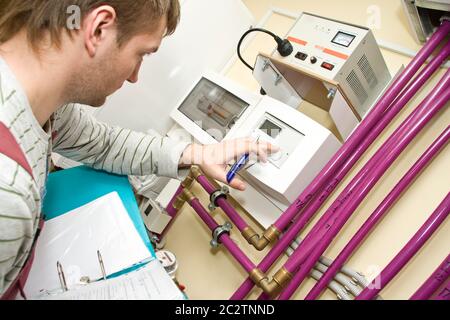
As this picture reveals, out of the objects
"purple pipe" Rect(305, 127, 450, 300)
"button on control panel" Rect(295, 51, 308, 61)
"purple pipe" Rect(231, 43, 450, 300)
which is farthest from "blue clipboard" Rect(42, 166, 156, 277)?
"button on control panel" Rect(295, 51, 308, 61)

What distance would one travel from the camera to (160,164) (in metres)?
1.09

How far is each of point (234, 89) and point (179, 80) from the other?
1.17 ft

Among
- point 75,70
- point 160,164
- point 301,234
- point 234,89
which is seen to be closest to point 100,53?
point 75,70

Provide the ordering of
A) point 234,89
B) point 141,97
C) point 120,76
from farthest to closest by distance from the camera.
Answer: point 141,97 < point 234,89 < point 120,76

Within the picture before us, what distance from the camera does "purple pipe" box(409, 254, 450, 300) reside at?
76 cm

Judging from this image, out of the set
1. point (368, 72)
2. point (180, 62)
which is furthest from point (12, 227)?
point (180, 62)

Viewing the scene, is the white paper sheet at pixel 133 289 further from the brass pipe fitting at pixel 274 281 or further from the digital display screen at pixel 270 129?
the digital display screen at pixel 270 129

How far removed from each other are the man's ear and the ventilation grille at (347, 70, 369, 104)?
692 millimetres

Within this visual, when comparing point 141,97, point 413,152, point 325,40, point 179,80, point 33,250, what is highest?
point 325,40

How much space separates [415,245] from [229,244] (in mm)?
579

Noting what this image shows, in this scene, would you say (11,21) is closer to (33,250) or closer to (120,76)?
(120,76)

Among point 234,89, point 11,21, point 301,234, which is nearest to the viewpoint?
point 11,21

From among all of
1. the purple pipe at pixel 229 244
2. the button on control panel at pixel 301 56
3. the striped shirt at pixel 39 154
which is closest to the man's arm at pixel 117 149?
the striped shirt at pixel 39 154

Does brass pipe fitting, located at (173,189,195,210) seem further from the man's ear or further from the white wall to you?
the man's ear
